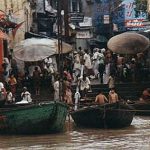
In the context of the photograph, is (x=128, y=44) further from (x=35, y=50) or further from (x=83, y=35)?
(x=83, y=35)

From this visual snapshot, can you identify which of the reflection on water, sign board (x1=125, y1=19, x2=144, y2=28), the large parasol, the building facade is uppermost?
sign board (x1=125, y1=19, x2=144, y2=28)

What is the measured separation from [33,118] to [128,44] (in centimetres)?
957

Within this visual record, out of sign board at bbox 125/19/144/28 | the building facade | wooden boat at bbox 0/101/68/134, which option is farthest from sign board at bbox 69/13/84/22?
wooden boat at bbox 0/101/68/134

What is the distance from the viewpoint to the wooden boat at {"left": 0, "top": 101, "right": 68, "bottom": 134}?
63.3 ft

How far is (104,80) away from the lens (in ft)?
96.4

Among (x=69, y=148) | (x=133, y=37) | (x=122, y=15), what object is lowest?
(x=69, y=148)

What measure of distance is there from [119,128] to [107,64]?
8.42 meters

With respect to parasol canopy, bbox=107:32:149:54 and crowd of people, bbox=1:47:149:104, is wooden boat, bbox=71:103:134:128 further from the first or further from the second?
parasol canopy, bbox=107:32:149:54

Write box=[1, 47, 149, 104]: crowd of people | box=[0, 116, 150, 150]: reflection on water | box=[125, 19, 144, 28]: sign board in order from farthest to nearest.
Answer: box=[125, 19, 144, 28]: sign board, box=[1, 47, 149, 104]: crowd of people, box=[0, 116, 150, 150]: reflection on water

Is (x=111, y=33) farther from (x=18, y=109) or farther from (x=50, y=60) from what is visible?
(x=18, y=109)

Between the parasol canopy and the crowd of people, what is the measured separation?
972 millimetres

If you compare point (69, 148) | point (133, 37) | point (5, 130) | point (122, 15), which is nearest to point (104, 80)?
point (133, 37)

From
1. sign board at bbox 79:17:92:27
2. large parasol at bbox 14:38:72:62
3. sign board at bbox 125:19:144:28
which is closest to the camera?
large parasol at bbox 14:38:72:62

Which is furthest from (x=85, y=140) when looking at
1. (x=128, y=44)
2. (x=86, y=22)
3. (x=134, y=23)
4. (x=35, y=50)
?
(x=86, y=22)
